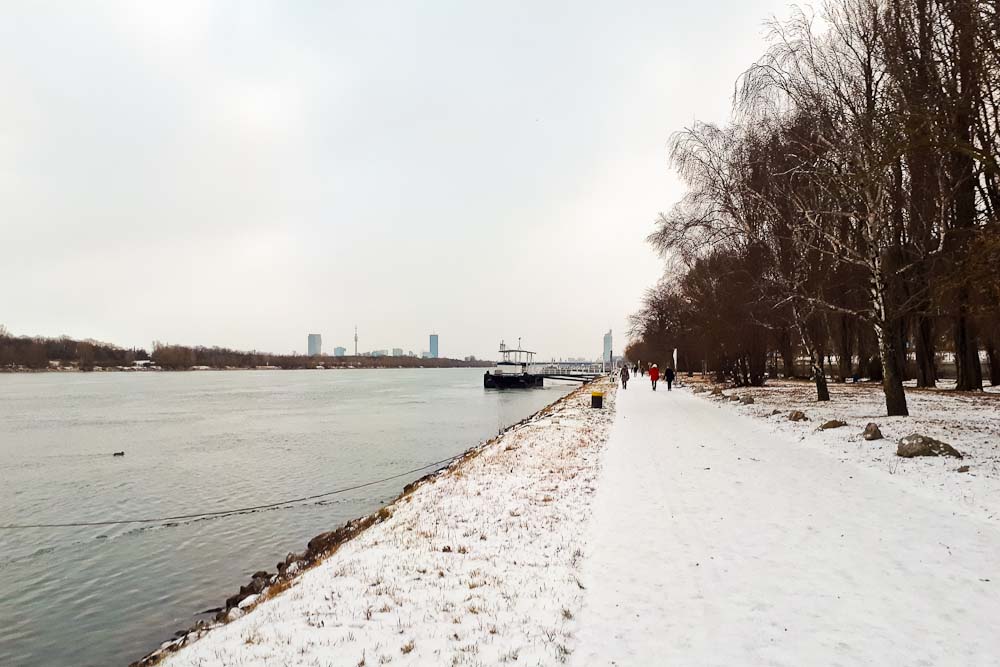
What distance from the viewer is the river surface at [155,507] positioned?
770 cm

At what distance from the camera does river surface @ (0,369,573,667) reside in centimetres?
770

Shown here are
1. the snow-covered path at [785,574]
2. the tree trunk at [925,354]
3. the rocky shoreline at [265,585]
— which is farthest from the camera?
the tree trunk at [925,354]

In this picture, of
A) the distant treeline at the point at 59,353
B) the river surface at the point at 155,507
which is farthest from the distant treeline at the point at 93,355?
the river surface at the point at 155,507

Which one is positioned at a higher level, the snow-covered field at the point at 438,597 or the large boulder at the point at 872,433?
the large boulder at the point at 872,433

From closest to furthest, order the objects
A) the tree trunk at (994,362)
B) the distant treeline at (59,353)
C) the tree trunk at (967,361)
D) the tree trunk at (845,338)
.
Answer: the tree trunk at (967,361) → the tree trunk at (994,362) → the tree trunk at (845,338) → the distant treeline at (59,353)

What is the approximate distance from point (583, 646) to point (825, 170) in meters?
14.5

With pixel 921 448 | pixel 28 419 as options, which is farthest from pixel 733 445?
pixel 28 419

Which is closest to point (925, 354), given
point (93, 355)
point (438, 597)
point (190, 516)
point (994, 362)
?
point (994, 362)

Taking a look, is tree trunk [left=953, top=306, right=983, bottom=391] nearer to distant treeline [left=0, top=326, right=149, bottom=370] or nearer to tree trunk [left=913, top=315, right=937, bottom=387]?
tree trunk [left=913, top=315, right=937, bottom=387]

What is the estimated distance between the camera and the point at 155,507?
13758 millimetres

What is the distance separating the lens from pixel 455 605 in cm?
499

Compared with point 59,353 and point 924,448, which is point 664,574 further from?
point 59,353

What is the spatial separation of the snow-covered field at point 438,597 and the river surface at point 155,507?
9.48 ft

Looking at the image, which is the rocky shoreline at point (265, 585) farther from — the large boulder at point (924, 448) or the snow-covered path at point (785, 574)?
the large boulder at point (924, 448)
